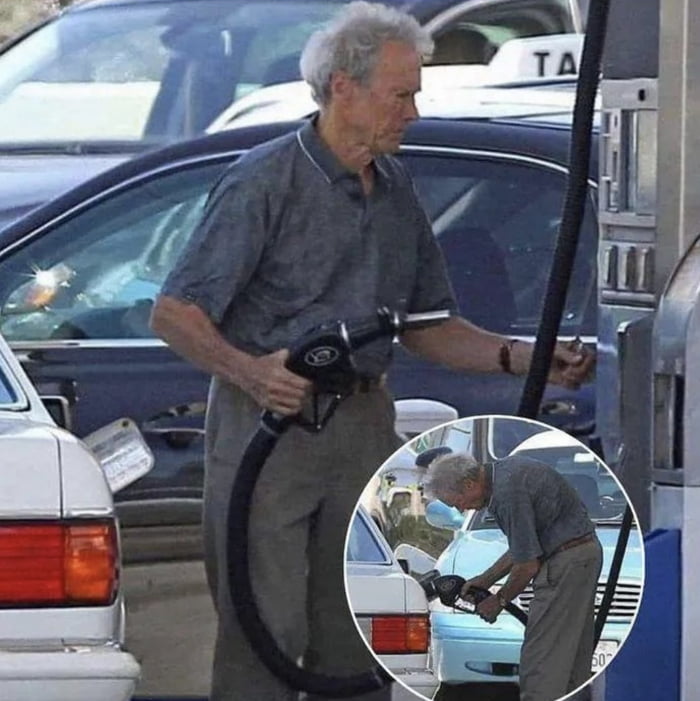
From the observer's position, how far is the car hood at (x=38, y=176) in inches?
287

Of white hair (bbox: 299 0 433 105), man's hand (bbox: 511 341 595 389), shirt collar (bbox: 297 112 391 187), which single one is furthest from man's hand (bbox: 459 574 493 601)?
white hair (bbox: 299 0 433 105)

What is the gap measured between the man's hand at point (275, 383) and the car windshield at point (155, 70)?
13.0ft

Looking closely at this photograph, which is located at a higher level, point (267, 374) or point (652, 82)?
point (652, 82)

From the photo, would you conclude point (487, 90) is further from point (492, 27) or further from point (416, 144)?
point (492, 27)

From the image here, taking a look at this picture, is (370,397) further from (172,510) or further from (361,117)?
(172,510)

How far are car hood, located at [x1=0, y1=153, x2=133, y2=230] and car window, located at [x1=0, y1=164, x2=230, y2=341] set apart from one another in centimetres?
136

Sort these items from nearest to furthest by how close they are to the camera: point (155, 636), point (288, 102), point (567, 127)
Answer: point (567, 127) → point (155, 636) → point (288, 102)

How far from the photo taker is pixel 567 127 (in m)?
5.64

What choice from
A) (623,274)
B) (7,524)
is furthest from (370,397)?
(7,524)

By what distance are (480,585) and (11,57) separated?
6111 millimetres

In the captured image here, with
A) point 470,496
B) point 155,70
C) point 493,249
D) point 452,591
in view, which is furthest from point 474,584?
point 155,70

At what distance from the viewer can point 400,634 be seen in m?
3.70

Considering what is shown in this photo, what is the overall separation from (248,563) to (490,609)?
1.30 m

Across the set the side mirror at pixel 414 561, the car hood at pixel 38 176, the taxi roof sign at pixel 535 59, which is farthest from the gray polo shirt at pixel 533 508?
the taxi roof sign at pixel 535 59
